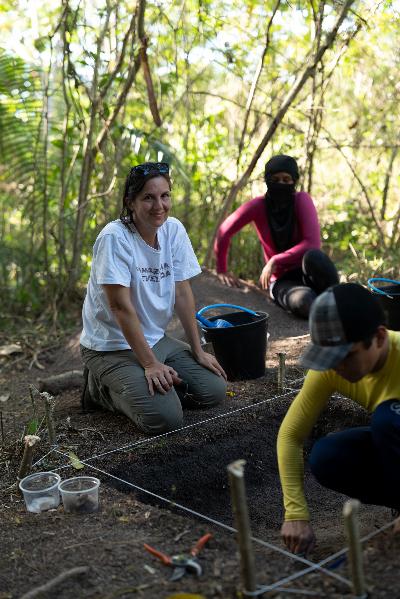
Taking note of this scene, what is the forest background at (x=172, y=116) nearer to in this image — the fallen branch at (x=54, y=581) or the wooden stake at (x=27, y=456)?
the wooden stake at (x=27, y=456)

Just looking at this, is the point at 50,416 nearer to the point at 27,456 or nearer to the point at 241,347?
the point at 27,456

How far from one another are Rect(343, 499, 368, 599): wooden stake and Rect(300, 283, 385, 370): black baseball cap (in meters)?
0.39

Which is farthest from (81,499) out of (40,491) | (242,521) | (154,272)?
(154,272)

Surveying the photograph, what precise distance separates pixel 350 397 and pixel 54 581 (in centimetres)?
111

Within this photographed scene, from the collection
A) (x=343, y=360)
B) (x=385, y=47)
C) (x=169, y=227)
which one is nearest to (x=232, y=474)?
(x=343, y=360)

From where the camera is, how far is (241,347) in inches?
162

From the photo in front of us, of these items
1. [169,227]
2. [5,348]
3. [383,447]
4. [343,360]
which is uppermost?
[169,227]

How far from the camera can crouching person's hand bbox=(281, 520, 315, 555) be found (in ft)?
7.47

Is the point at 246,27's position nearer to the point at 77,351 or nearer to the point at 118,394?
the point at 77,351

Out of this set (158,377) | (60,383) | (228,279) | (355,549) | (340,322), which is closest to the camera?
(355,549)

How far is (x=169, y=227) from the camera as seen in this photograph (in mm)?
3842

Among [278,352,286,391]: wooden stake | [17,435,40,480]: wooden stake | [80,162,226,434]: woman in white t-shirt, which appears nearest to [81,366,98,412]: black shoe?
[80,162,226,434]: woman in white t-shirt

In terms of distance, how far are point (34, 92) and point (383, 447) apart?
5.37 meters

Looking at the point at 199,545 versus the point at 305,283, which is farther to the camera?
the point at 305,283
